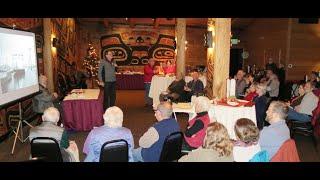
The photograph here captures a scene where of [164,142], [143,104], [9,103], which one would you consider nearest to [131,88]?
[143,104]

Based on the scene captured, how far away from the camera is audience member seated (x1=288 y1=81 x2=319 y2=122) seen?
608 cm

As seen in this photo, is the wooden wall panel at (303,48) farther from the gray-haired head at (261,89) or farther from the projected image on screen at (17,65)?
the projected image on screen at (17,65)

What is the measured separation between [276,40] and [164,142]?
10.7 metres

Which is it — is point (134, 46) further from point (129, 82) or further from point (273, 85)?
point (273, 85)

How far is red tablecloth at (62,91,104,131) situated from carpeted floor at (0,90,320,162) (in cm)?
17

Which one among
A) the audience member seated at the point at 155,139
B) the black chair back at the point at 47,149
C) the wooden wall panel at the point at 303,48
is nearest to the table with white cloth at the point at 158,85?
the wooden wall panel at the point at 303,48

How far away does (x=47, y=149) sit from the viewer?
3311 millimetres

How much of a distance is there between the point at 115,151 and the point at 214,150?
0.89 meters

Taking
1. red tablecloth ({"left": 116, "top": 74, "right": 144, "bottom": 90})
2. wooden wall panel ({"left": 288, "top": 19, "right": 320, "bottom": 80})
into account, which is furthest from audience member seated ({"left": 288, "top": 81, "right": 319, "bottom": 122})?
red tablecloth ({"left": 116, "top": 74, "right": 144, "bottom": 90})

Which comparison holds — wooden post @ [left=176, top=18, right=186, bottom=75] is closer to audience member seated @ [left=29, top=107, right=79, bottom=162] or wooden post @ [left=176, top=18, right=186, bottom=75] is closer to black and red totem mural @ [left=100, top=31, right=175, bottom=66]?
black and red totem mural @ [left=100, top=31, right=175, bottom=66]

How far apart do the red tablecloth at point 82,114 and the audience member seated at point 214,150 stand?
12.8ft


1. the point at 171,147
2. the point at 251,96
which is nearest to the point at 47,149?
the point at 171,147
